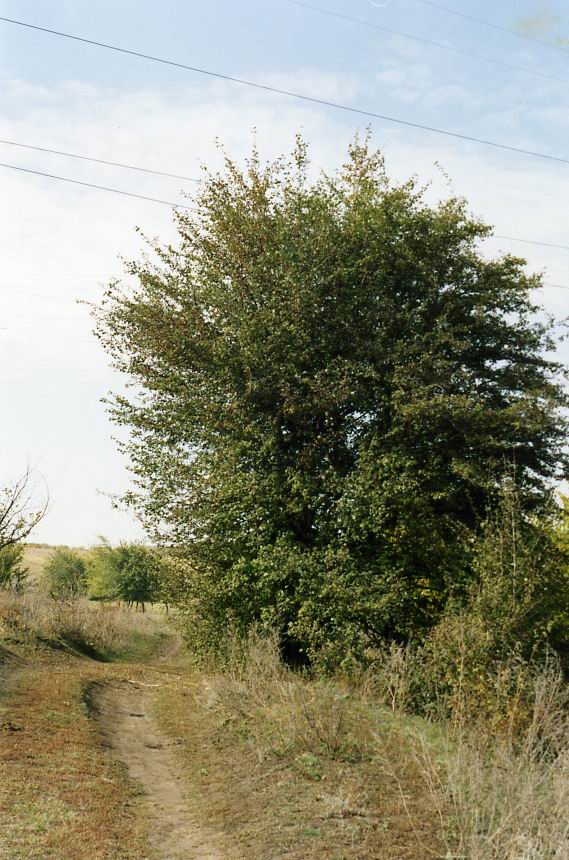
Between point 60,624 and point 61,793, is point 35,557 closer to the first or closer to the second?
point 60,624

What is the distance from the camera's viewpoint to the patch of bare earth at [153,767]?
26.7 ft

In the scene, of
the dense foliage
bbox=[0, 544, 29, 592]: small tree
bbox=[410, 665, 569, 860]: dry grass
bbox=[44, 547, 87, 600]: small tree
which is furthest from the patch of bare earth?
bbox=[44, 547, 87, 600]: small tree

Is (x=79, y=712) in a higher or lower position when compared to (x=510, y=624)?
lower

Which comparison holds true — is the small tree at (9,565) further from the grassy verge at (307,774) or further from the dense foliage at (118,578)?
the grassy verge at (307,774)

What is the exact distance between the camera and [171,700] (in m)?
18.9

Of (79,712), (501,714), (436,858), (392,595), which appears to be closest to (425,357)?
(392,595)

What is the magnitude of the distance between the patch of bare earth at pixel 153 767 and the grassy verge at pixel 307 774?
24 centimetres

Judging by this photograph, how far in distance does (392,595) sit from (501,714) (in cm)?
624

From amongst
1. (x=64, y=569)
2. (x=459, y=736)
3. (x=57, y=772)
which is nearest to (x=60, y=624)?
(x=57, y=772)

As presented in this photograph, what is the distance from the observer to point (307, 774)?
9.59 metres

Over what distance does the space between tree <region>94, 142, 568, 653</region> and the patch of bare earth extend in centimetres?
369

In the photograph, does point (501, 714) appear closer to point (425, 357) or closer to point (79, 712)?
point (79, 712)

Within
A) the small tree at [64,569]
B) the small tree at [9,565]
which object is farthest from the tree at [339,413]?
the small tree at [64,569]

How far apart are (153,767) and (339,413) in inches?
416
